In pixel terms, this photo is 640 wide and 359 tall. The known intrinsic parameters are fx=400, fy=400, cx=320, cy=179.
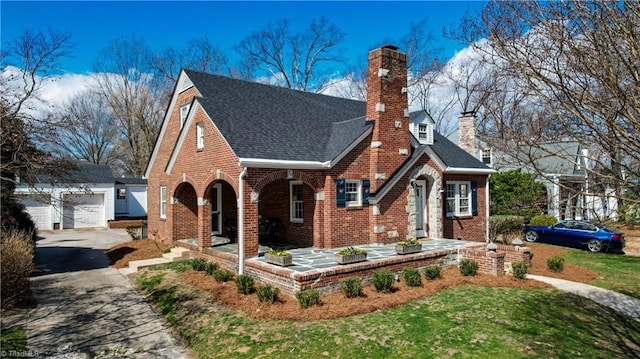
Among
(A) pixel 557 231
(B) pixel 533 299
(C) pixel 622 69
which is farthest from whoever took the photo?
(A) pixel 557 231

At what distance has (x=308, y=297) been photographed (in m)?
9.02

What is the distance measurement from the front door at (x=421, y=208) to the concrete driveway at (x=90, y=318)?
10.6m

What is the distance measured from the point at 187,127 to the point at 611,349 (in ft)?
47.0

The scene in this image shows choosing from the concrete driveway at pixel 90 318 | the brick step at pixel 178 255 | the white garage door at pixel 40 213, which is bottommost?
the concrete driveway at pixel 90 318

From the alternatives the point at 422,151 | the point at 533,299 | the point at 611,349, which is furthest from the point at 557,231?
the point at 611,349

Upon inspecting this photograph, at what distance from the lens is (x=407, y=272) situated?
436 inches

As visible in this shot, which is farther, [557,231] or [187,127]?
[557,231]

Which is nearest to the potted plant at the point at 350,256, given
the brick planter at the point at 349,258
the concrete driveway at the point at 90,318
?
the brick planter at the point at 349,258

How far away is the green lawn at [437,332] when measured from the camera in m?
7.12

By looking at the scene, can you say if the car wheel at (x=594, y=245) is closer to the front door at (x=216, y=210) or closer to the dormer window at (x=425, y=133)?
the dormer window at (x=425, y=133)

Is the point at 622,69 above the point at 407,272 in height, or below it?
above

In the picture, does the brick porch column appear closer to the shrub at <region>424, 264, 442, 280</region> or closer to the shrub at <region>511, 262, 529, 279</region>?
the shrub at <region>424, 264, 442, 280</region>

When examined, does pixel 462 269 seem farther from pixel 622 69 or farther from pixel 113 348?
pixel 113 348

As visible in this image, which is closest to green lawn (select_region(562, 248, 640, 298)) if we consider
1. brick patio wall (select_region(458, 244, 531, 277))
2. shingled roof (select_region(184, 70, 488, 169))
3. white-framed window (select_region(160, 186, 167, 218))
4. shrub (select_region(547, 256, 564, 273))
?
shrub (select_region(547, 256, 564, 273))
